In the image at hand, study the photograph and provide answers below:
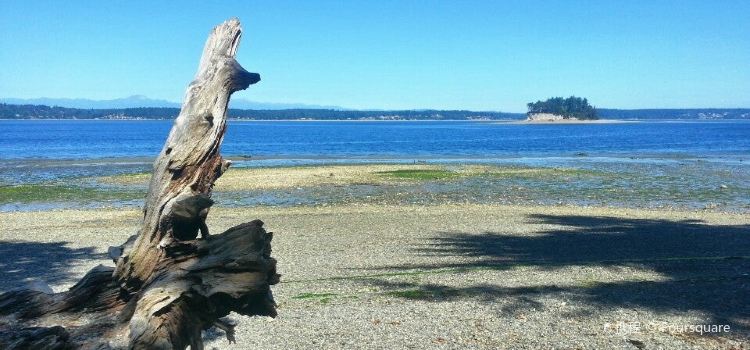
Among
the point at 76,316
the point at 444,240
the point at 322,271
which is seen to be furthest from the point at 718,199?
the point at 76,316

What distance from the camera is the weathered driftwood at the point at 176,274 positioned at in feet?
15.8

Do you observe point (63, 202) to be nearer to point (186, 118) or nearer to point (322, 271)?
point (322, 271)

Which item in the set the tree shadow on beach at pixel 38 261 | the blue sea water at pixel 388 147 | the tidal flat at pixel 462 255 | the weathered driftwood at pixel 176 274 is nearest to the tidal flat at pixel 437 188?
the tidal flat at pixel 462 255

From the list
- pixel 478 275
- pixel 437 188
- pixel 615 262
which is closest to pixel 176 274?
pixel 478 275

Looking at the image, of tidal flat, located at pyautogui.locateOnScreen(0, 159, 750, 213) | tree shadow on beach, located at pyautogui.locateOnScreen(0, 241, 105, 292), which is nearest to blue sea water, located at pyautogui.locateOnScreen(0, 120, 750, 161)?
tidal flat, located at pyautogui.locateOnScreen(0, 159, 750, 213)

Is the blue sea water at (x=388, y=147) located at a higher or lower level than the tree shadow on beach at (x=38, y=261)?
lower

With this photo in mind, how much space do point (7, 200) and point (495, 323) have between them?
26760 mm

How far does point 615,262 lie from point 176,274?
35.6 ft

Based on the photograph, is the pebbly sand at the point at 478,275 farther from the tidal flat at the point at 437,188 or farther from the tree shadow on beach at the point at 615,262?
the tidal flat at the point at 437,188

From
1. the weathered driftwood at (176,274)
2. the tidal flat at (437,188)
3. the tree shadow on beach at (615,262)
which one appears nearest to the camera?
the weathered driftwood at (176,274)

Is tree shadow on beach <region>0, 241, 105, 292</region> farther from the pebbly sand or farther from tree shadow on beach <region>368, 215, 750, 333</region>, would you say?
tree shadow on beach <region>368, 215, 750, 333</region>

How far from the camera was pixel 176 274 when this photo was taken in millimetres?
5043

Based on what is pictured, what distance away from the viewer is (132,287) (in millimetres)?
5250

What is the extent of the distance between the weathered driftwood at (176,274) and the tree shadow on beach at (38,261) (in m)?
7.69
